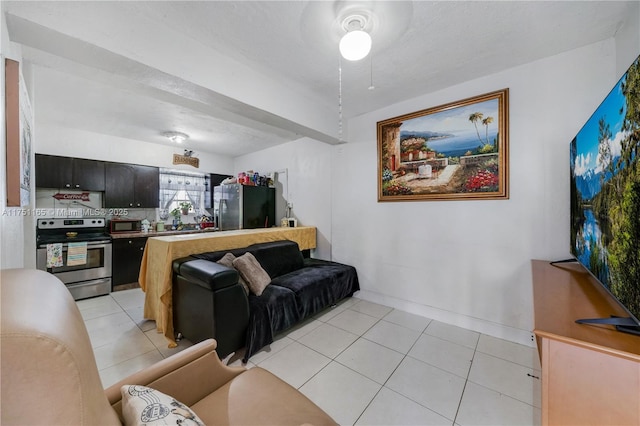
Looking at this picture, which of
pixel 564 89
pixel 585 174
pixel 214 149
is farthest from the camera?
pixel 214 149

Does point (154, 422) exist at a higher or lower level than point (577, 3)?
lower

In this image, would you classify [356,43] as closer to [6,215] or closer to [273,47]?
[273,47]

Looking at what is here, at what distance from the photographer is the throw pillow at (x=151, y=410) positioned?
0.69 m

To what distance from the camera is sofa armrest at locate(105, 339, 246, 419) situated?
0.96 m

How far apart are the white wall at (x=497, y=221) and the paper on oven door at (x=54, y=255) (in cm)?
400

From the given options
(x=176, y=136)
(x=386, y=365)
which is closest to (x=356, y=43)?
(x=386, y=365)

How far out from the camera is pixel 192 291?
2045mm

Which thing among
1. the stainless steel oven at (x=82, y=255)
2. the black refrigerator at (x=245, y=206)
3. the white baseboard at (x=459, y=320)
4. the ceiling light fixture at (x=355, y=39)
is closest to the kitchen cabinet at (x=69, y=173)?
the stainless steel oven at (x=82, y=255)

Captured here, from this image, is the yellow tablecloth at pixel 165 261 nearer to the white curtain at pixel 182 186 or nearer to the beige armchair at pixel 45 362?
the beige armchair at pixel 45 362

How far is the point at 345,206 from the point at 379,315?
59.8 inches

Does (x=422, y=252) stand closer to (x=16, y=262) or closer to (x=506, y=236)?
(x=506, y=236)

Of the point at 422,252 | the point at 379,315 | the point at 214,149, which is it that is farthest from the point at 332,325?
the point at 214,149

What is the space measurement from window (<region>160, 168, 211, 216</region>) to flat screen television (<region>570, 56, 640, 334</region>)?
5.51 meters

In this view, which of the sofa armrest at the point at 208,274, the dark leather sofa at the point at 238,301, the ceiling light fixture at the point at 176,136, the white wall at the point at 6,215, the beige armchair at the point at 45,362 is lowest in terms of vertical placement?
the dark leather sofa at the point at 238,301
